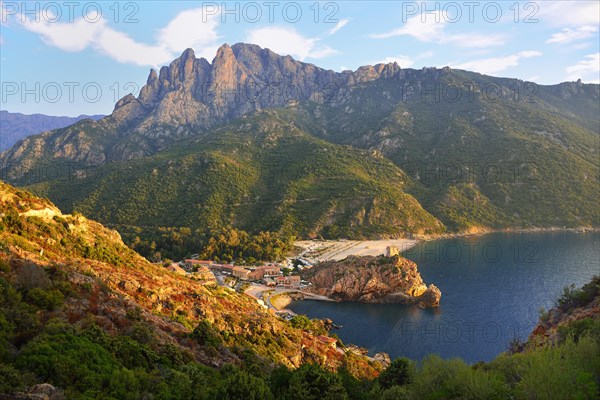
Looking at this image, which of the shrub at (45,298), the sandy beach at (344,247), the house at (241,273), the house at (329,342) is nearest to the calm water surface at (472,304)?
the sandy beach at (344,247)

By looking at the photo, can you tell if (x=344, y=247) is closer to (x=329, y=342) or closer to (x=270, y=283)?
(x=270, y=283)

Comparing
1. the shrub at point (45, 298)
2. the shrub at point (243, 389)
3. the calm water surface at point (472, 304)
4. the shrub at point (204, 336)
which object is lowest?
the calm water surface at point (472, 304)

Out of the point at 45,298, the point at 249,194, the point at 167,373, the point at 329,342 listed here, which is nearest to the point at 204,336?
the point at 167,373

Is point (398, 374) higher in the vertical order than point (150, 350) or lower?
lower

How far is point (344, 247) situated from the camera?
11088 centimetres

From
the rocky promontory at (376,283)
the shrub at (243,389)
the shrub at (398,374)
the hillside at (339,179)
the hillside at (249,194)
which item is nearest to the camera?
the shrub at (243,389)

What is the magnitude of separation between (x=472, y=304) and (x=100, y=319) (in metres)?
63.3

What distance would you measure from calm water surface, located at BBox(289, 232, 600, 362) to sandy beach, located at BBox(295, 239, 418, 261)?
311 inches

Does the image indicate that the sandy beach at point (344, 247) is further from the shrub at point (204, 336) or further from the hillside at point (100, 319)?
the shrub at point (204, 336)

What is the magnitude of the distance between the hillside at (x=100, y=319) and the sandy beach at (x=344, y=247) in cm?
5773

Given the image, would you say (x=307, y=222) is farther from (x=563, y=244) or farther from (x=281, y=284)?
(x=563, y=244)

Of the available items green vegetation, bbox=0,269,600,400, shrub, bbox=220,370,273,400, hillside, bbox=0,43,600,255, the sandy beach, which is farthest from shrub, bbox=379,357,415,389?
hillside, bbox=0,43,600,255

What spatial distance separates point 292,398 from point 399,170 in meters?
157

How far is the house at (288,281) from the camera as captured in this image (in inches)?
3132
